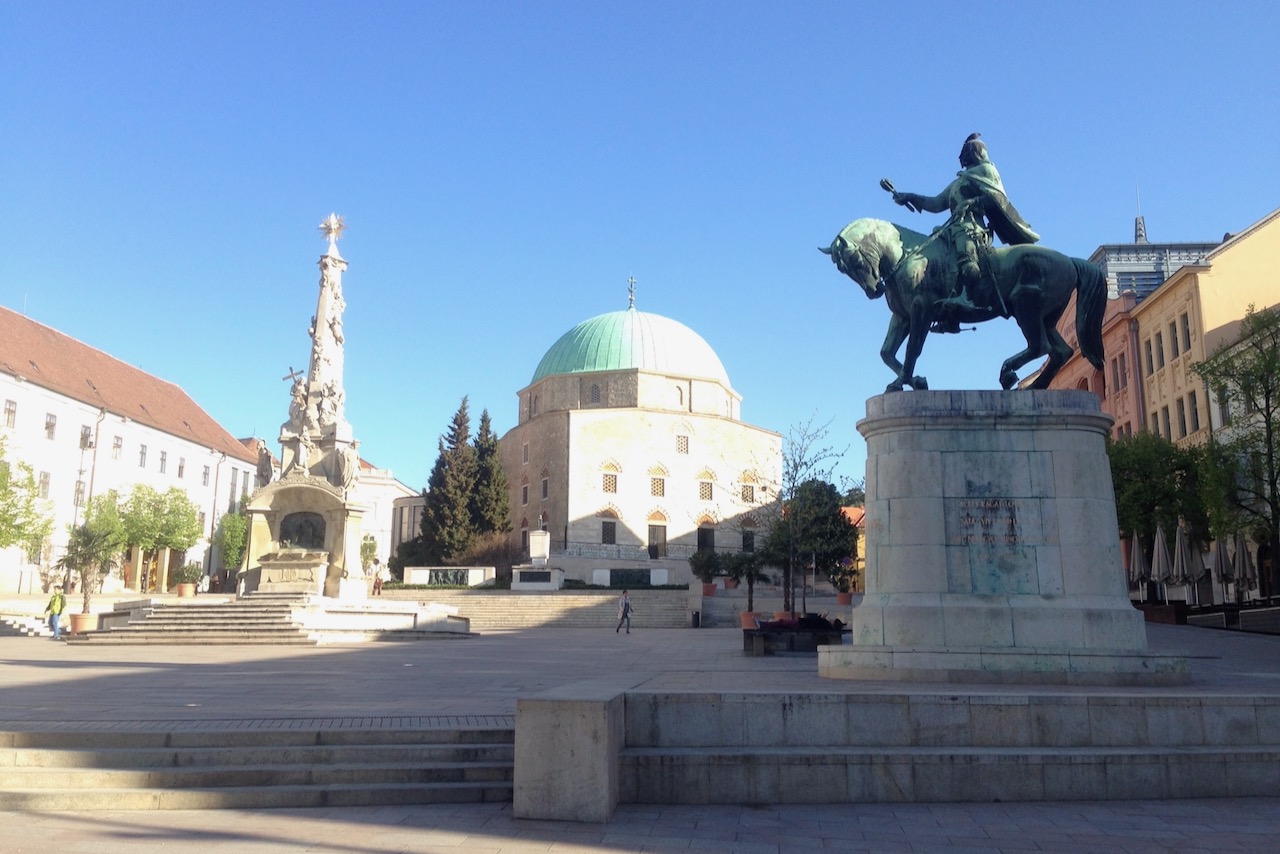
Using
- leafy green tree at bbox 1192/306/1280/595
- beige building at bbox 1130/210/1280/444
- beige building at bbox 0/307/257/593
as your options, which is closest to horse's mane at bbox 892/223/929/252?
leafy green tree at bbox 1192/306/1280/595

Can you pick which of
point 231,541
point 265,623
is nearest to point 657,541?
point 231,541

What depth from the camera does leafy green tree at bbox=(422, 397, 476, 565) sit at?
61906 millimetres

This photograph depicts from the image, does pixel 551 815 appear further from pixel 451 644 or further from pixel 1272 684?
pixel 451 644

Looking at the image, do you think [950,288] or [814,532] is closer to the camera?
[950,288]

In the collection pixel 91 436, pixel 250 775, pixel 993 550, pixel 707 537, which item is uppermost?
pixel 91 436

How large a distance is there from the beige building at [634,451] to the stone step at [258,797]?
176 feet

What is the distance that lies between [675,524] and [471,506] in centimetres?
1318

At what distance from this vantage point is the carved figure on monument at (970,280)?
40.5 feet

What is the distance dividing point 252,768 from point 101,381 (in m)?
59.8

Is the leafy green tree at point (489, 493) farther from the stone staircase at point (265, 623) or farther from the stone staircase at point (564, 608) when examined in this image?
the stone staircase at point (265, 623)

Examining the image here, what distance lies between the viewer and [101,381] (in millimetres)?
60250

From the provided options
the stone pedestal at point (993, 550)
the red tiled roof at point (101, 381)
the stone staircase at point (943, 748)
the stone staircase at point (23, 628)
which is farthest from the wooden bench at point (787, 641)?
the red tiled roof at point (101, 381)

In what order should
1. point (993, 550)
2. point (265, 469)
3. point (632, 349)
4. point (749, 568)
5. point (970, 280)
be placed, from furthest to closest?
point (632, 349), point (749, 568), point (265, 469), point (970, 280), point (993, 550)

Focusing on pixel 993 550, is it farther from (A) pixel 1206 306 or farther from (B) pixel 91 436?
(B) pixel 91 436
